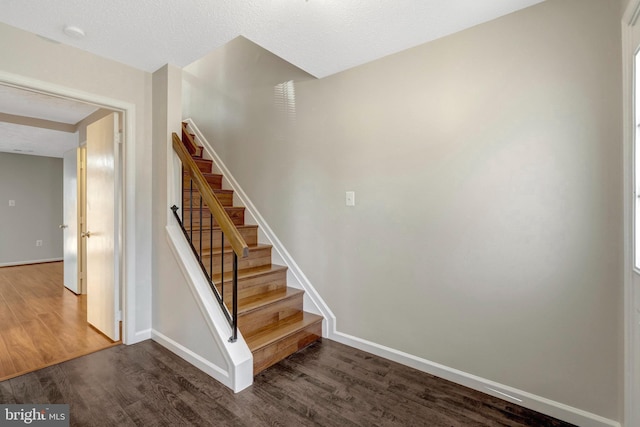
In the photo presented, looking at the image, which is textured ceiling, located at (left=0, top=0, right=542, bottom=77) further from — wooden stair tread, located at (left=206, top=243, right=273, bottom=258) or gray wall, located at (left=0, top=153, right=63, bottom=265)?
gray wall, located at (left=0, top=153, right=63, bottom=265)

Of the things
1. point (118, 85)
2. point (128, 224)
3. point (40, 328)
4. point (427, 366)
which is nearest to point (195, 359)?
point (128, 224)

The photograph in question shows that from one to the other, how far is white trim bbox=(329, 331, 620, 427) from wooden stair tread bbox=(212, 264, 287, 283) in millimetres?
884

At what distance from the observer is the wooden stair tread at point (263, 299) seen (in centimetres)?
228

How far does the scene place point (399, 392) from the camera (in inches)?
73.6

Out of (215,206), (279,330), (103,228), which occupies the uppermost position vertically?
(215,206)

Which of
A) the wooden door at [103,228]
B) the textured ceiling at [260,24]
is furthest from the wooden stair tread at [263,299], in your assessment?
the textured ceiling at [260,24]

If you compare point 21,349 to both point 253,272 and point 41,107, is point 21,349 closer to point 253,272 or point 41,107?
point 253,272

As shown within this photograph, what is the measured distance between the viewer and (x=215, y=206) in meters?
2.08

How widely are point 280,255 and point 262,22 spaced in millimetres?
1964

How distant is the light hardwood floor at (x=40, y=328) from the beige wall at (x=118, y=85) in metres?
0.53

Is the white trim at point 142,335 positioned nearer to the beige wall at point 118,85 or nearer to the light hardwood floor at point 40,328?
the beige wall at point 118,85

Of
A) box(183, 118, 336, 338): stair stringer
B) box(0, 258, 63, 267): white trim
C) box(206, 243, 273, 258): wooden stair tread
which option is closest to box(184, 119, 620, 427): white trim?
box(183, 118, 336, 338): stair stringer

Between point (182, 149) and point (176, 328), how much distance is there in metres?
1.41

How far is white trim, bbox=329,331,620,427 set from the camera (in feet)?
5.19
